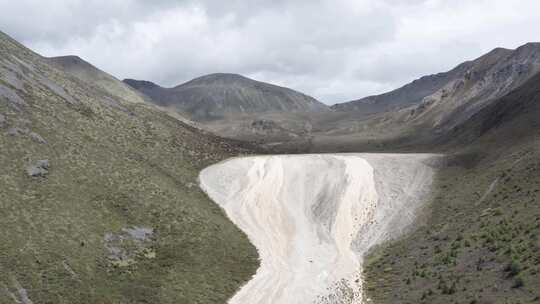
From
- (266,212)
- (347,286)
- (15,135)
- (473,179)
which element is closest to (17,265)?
(15,135)

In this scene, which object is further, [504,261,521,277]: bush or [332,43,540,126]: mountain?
[332,43,540,126]: mountain

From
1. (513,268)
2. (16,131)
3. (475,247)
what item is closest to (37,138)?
(16,131)

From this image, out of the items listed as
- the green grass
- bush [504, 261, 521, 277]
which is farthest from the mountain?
bush [504, 261, 521, 277]

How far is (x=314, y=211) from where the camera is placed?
2223 inches

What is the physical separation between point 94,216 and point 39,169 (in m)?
7.42

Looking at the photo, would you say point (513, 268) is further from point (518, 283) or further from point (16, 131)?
point (16, 131)

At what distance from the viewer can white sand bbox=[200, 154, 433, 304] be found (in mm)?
38250

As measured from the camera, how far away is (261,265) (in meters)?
41.6

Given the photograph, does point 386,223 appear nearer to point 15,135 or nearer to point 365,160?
point 365,160

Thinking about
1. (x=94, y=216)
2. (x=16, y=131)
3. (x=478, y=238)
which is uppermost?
(x=16, y=131)

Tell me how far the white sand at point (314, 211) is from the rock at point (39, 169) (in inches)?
799

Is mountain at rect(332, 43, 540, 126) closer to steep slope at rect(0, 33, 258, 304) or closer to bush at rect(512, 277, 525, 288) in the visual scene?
steep slope at rect(0, 33, 258, 304)

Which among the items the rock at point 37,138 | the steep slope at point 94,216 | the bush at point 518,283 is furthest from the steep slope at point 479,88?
the rock at point 37,138

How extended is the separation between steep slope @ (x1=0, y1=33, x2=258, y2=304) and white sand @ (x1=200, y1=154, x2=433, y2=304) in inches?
116
